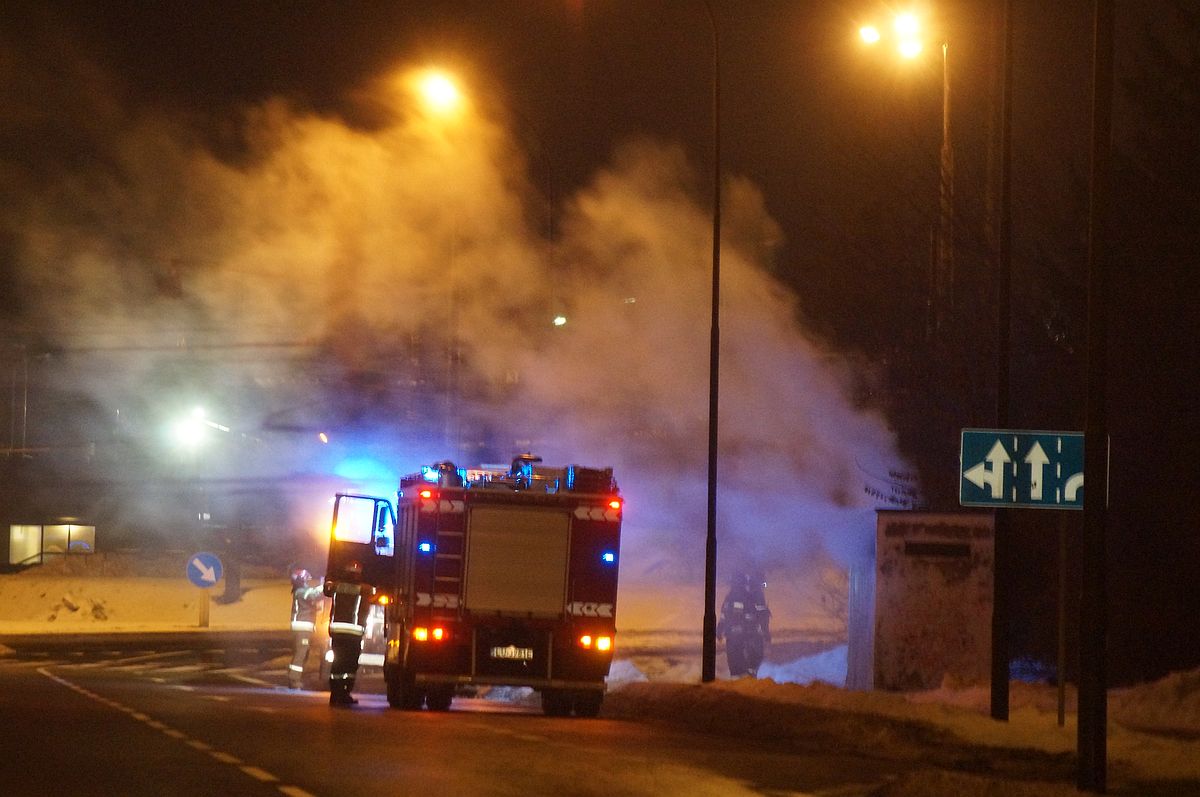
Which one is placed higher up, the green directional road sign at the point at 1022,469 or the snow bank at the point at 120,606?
the green directional road sign at the point at 1022,469

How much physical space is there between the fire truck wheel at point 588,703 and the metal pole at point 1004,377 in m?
4.20

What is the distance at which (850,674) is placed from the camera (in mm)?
22969


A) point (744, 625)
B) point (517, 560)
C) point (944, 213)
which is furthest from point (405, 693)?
point (944, 213)

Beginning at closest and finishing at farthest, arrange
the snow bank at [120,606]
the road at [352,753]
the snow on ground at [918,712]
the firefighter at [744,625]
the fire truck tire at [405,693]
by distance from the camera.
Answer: the road at [352,753]
the snow on ground at [918,712]
the fire truck tire at [405,693]
the firefighter at [744,625]
the snow bank at [120,606]

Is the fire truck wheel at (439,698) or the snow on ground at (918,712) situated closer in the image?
the snow on ground at (918,712)

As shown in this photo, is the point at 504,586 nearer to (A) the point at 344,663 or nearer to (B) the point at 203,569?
(A) the point at 344,663

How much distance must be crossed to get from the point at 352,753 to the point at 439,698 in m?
5.56

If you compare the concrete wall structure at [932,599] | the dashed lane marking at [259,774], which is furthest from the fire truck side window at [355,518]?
the dashed lane marking at [259,774]

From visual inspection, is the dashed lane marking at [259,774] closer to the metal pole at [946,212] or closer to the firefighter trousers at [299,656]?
the firefighter trousers at [299,656]

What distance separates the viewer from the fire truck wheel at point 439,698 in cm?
1727

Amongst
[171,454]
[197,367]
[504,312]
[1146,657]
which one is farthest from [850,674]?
[171,454]

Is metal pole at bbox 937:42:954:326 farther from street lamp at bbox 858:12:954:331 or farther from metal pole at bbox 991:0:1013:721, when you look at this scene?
metal pole at bbox 991:0:1013:721

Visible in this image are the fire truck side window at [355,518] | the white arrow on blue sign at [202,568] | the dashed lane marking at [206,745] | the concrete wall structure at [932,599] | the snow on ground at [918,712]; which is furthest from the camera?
the white arrow on blue sign at [202,568]

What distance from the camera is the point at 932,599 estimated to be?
19391 mm
